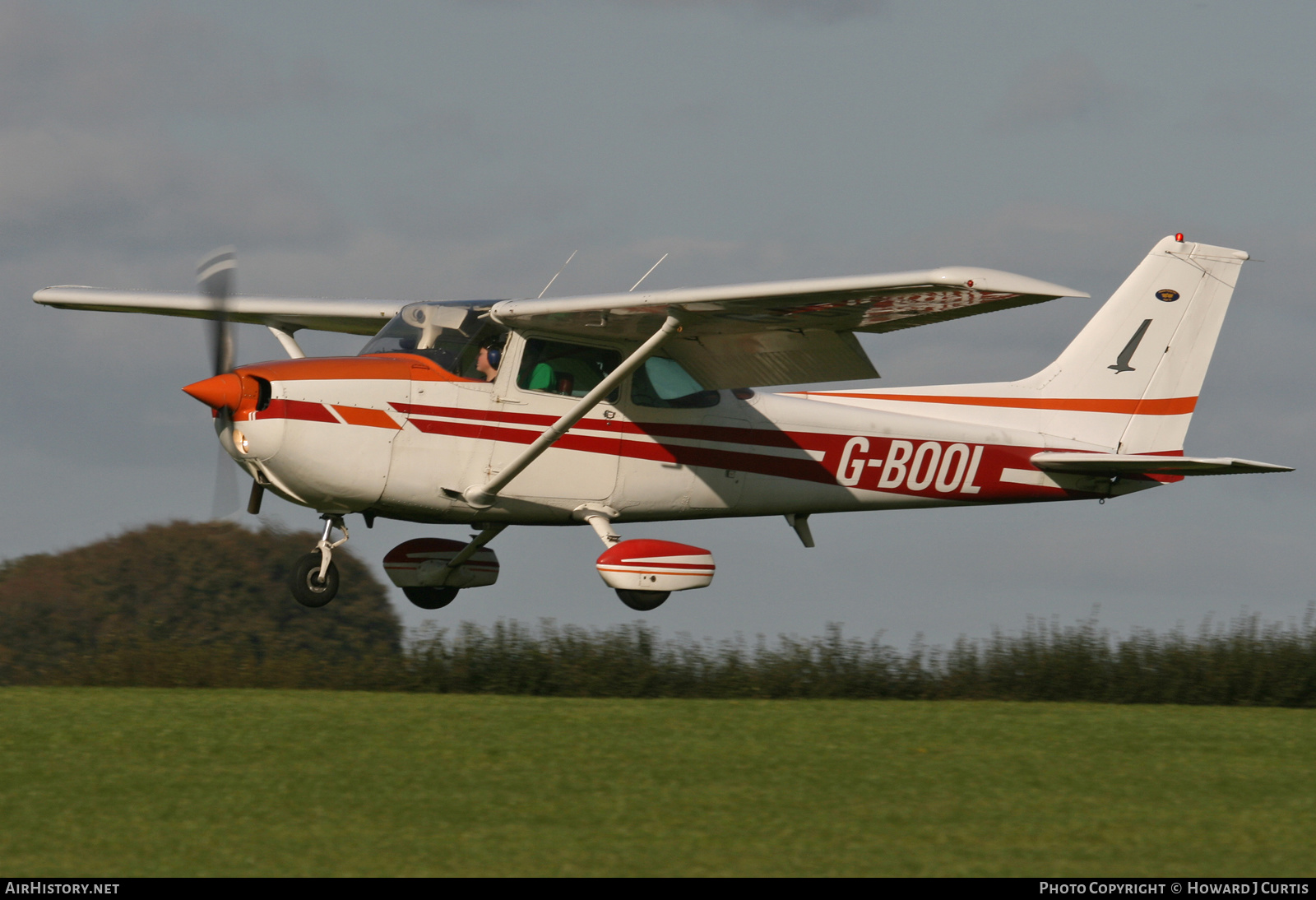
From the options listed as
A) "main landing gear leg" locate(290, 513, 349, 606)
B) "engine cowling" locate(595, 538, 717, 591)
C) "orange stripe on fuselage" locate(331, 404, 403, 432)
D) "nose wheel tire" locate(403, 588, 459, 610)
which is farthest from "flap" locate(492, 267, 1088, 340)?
"nose wheel tire" locate(403, 588, 459, 610)

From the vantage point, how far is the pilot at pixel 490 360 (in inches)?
435

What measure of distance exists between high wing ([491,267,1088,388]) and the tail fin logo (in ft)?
12.4

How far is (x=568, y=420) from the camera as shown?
10.9 meters

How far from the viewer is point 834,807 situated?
21.0ft

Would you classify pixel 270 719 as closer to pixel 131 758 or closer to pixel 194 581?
pixel 131 758

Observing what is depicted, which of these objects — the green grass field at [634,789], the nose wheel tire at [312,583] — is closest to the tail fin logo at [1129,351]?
the green grass field at [634,789]

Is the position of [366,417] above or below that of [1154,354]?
below

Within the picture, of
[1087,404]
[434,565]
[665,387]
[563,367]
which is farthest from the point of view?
[1087,404]

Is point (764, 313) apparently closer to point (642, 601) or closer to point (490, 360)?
point (490, 360)

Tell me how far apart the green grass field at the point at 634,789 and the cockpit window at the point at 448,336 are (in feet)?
9.99

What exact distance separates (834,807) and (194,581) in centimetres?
2735

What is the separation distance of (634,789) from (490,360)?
5141mm

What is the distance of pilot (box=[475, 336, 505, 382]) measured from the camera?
1105 cm

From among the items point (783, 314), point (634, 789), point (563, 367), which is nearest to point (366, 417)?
point (563, 367)
